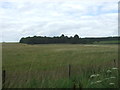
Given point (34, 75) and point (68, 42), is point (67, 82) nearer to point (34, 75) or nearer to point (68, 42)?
point (34, 75)

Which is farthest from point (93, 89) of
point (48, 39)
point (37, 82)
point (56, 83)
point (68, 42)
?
point (68, 42)

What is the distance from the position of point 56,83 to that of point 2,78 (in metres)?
1.38

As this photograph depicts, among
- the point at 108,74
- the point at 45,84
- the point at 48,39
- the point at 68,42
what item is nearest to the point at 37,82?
the point at 45,84

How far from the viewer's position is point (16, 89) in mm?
6348

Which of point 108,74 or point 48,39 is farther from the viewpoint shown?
point 48,39

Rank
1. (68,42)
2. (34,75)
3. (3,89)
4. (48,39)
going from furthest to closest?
1. (68,42)
2. (48,39)
3. (34,75)
4. (3,89)

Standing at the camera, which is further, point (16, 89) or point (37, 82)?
point (37, 82)

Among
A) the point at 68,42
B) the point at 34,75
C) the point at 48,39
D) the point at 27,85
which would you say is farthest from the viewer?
the point at 68,42

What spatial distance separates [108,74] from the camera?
8.38 meters

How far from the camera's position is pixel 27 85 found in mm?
6699

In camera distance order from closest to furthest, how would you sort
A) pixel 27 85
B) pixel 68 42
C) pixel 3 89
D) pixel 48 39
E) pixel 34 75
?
pixel 3 89
pixel 27 85
pixel 34 75
pixel 48 39
pixel 68 42

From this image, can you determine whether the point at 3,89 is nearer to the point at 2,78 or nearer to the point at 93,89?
the point at 2,78

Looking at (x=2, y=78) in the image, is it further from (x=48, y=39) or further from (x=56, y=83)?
(x=48, y=39)

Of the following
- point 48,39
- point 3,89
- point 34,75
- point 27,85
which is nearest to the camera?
point 3,89
